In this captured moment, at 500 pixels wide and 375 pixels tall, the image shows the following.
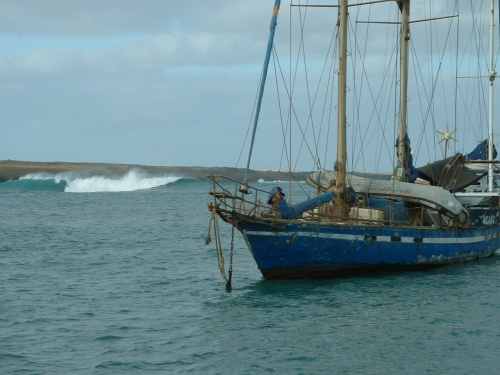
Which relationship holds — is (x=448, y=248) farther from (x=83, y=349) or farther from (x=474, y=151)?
(x=474, y=151)

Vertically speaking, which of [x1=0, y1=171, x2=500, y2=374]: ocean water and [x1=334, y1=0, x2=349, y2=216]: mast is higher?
[x1=334, y1=0, x2=349, y2=216]: mast

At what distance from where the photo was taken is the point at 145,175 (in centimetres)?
16450

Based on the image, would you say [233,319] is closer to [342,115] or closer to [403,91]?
[342,115]

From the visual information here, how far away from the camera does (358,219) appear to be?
25703 millimetres

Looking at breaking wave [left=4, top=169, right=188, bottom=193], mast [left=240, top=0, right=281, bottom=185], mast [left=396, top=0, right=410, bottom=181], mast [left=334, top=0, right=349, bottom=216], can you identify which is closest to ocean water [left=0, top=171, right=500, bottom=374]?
mast [left=334, top=0, right=349, bottom=216]

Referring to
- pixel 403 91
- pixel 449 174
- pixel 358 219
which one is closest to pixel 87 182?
pixel 449 174

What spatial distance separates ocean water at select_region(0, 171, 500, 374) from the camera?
17.2 m

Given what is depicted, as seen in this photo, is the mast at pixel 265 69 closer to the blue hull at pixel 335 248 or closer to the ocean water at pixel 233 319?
the blue hull at pixel 335 248

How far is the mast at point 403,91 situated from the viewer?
31.5 m

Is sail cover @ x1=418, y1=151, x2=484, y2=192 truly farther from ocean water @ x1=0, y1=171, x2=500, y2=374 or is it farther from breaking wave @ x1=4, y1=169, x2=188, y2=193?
breaking wave @ x1=4, y1=169, x2=188, y2=193

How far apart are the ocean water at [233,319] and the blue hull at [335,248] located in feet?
1.70

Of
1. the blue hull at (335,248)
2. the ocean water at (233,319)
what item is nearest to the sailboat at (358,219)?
the blue hull at (335,248)

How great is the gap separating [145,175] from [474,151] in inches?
4847

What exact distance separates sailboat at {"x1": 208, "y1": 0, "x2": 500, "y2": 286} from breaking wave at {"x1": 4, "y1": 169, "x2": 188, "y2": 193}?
110 meters
